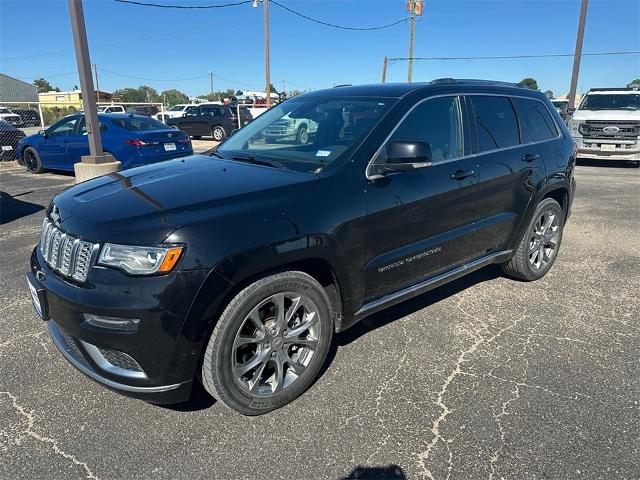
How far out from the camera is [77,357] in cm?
256

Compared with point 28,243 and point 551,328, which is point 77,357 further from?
point 28,243

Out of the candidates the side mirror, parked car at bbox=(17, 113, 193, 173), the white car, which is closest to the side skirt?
the side mirror

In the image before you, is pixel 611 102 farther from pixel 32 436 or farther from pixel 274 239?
pixel 32 436

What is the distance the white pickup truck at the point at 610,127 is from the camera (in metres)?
12.7

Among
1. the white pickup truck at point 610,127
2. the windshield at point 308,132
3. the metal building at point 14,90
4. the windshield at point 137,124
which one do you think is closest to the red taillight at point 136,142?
the windshield at point 137,124

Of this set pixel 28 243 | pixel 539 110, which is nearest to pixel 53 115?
pixel 28 243

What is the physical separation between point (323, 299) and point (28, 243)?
183 inches

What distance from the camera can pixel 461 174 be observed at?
3584mm

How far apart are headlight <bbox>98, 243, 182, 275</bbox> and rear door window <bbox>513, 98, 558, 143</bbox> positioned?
344 centimetres

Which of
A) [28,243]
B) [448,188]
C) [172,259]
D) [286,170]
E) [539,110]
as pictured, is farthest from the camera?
[28,243]

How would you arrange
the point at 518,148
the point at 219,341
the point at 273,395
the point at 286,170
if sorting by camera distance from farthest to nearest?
1. the point at 518,148
2. the point at 286,170
3. the point at 273,395
4. the point at 219,341

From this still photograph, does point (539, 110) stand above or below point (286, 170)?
above

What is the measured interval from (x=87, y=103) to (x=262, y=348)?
7.91 meters

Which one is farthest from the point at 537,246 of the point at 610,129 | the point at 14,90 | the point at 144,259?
the point at 14,90
